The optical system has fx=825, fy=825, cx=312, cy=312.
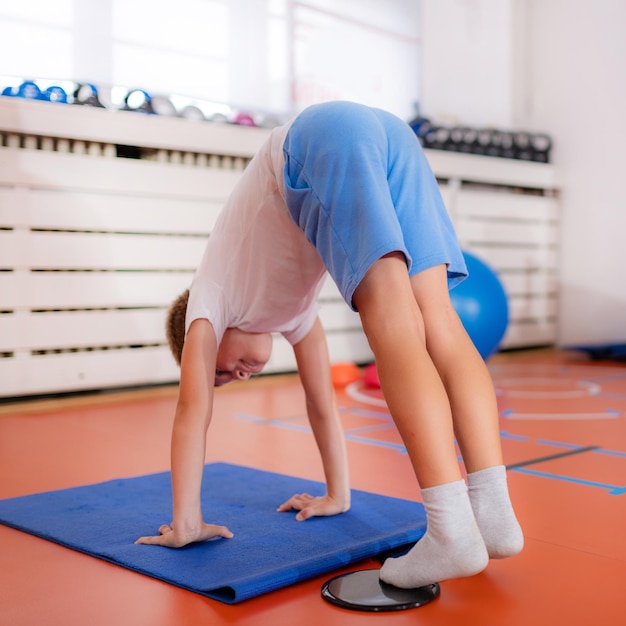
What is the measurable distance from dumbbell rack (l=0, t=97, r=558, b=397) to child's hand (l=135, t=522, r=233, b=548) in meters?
1.97

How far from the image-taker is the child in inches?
48.6

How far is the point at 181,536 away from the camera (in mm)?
1481

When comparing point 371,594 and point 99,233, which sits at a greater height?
point 99,233

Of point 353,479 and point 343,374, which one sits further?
point 343,374

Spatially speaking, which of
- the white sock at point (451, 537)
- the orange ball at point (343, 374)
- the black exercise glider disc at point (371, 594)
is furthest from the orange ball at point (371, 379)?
the white sock at point (451, 537)

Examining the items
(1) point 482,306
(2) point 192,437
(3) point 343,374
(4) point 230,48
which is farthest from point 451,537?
(4) point 230,48

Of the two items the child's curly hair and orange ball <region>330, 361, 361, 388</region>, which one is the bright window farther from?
the child's curly hair

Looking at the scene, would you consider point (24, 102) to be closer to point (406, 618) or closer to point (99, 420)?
point (99, 420)

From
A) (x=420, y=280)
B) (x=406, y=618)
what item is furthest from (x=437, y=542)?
(x=420, y=280)

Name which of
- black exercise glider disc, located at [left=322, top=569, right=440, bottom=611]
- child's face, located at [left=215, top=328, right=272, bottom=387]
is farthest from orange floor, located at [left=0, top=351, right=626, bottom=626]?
child's face, located at [left=215, top=328, right=272, bottom=387]

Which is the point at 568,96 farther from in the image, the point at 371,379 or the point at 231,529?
the point at 231,529

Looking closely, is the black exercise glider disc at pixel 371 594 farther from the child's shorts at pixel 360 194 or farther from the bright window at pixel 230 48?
the bright window at pixel 230 48

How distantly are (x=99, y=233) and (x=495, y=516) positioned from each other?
8.51ft

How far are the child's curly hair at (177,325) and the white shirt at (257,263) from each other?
0.47ft
